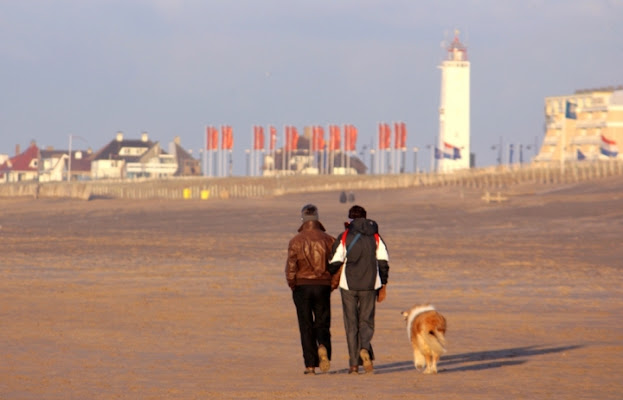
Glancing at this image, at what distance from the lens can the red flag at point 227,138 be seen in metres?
151

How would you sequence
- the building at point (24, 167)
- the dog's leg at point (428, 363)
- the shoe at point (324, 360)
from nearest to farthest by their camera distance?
the dog's leg at point (428, 363) < the shoe at point (324, 360) < the building at point (24, 167)

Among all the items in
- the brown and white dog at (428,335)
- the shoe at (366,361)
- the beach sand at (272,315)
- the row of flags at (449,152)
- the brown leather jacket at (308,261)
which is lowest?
the beach sand at (272,315)

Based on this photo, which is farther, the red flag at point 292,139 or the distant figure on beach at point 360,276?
the red flag at point 292,139

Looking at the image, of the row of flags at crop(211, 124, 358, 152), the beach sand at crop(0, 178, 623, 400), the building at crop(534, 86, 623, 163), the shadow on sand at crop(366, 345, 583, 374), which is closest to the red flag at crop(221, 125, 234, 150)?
the row of flags at crop(211, 124, 358, 152)

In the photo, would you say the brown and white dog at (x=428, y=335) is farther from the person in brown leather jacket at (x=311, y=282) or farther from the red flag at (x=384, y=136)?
the red flag at (x=384, y=136)

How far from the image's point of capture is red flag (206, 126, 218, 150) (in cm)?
15075

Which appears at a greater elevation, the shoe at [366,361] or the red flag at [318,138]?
the red flag at [318,138]

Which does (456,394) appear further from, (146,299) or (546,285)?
(546,285)

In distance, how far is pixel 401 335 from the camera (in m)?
15.3

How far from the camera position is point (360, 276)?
12.0 metres

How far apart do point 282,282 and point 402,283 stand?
1.94 metres

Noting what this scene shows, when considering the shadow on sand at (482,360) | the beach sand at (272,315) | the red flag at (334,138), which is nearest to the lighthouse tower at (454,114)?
the red flag at (334,138)

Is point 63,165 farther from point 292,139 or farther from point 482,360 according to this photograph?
point 482,360

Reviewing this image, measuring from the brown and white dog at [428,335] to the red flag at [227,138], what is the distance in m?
139
